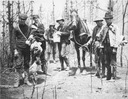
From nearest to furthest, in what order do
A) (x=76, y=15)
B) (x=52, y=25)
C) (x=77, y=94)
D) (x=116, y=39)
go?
1. (x=77, y=94)
2. (x=116, y=39)
3. (x=76, y=15)
4. (x=52, y=25)

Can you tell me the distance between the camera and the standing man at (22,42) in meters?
9.41

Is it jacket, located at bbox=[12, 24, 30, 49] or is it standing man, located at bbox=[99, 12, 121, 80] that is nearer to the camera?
standing man, located at bbox=[99, 12, 121, 80]

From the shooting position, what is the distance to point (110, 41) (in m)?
8.89

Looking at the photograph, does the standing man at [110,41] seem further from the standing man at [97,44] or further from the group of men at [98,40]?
the standing man at [97,44]

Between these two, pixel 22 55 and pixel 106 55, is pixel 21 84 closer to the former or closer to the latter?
pixel 22 55

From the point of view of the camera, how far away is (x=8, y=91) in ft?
27.5

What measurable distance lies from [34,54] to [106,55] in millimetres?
2563

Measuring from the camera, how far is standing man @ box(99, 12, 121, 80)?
891cm

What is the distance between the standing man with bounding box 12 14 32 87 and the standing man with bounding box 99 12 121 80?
8.70ft

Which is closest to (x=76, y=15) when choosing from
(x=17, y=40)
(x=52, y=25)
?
(x=17, y=40)

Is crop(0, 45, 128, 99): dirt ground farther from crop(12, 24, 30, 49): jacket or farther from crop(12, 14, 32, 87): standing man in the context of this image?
crop(12, 24, 30, 49): jacket

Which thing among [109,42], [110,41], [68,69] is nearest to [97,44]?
[109,42]

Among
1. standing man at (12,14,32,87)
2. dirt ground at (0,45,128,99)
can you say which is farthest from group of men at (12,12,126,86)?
dirt ground at (0,45,128,99)

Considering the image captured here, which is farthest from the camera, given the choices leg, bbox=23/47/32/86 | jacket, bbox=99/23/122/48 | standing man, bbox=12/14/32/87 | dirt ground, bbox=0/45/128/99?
leg, bbox=23/47/32/86
